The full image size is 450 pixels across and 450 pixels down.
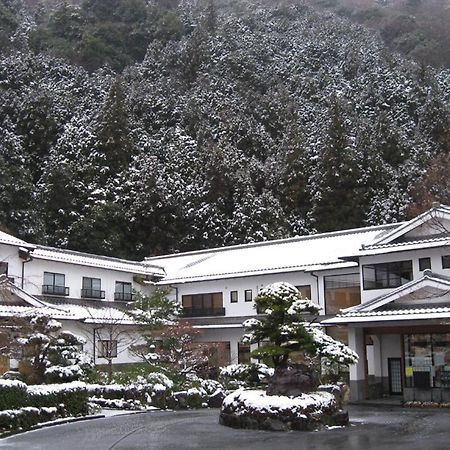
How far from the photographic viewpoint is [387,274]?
25.3 metres

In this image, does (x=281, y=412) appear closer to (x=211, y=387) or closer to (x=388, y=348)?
(x=211, y=387)

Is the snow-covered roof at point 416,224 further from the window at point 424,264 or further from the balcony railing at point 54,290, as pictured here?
the balcony railing at point 54,290

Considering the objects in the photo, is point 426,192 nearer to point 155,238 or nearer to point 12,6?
point 155,238

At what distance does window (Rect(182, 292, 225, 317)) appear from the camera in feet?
108

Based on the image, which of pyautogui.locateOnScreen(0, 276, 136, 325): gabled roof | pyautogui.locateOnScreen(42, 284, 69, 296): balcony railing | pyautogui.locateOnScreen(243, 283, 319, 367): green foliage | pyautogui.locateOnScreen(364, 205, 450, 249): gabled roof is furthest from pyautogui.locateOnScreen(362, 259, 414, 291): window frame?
pyautogui.locateOnScreen(42, 284, 69, 296): balcony railing

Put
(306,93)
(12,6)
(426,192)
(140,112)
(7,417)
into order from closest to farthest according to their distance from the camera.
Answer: (7,417) < (426,192) < (140,112) < (306,93) < (12,6)

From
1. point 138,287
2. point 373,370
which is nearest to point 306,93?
point 138,287

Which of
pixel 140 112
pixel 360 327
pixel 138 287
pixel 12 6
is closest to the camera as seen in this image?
pixel 360 327

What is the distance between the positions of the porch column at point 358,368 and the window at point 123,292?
1451 cm

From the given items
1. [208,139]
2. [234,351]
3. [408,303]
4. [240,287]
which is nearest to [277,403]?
[408,303]

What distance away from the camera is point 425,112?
49.8m

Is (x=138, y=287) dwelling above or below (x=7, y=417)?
above

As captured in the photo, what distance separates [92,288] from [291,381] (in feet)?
61.2

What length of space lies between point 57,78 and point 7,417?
50.6 metres
